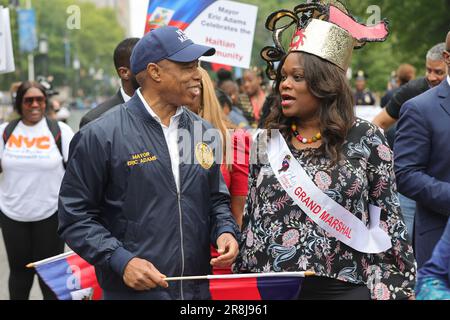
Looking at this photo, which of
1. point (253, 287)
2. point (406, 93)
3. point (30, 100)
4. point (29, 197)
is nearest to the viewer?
point (253, 287)

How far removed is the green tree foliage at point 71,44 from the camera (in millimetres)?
55219

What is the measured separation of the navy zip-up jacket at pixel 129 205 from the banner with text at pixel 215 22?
3.68 m

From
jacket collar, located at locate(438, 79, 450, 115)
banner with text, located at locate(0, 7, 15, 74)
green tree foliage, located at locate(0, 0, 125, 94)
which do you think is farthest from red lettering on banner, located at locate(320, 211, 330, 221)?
green tree foliage, located at locate(0, 0, 125, 94)

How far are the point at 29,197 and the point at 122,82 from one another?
5.33 feet

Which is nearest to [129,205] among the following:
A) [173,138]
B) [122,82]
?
[173,138]

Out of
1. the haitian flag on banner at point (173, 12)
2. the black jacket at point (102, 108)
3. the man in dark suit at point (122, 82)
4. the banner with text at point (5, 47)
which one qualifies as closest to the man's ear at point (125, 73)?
the man in dark suit at point (122, 82)

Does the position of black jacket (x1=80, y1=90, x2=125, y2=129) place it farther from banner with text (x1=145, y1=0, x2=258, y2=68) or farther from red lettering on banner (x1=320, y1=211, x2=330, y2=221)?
red lettering on banner (x1=320, y1=211, x2=330, y2=221)

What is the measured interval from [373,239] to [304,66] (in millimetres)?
800

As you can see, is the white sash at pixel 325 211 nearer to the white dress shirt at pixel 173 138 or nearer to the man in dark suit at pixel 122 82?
the white dress shirt at pixel 173 138

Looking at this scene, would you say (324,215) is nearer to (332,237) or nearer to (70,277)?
(332,237)

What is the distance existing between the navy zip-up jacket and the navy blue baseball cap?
0.28 metres

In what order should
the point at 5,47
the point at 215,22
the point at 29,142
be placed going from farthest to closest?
the point at 215,22
the point at 5,47
the point at 29,142

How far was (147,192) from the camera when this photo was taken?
3768 mm

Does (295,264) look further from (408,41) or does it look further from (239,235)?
(408,41)
